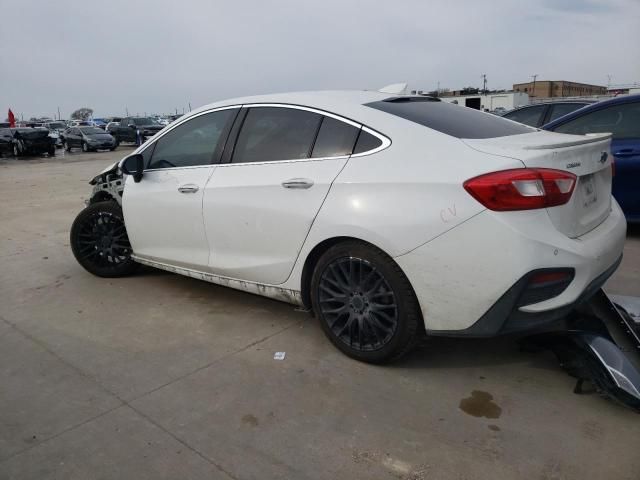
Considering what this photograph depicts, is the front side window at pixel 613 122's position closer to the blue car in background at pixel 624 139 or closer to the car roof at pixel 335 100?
the blue car in background at pixel 624 139

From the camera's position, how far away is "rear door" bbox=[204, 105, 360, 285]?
3.16 m

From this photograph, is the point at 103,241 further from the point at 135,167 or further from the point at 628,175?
the point at 628,175

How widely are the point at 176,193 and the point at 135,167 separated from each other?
0.54 meters

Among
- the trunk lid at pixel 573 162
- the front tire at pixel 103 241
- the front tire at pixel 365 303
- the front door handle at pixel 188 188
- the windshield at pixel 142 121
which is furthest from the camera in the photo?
the windshield at pixel 142 121

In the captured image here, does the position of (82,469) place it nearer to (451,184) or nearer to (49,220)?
(451,184)

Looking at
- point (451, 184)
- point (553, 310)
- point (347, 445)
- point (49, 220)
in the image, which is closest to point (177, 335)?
point (347, 445)

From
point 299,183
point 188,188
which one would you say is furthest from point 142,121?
point 299,183

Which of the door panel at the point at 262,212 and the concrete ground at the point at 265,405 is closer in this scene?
the concrete ground at the point at 265,405

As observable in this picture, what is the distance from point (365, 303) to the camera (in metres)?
3.02

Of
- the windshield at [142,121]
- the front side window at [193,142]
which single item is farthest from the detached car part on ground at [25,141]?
the front side window at [193,142]

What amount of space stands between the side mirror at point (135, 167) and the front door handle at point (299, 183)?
1.56m

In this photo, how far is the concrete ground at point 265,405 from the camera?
2.33 metres

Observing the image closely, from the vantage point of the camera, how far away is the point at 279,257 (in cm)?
336

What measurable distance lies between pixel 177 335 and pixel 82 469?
1373 millimetres
